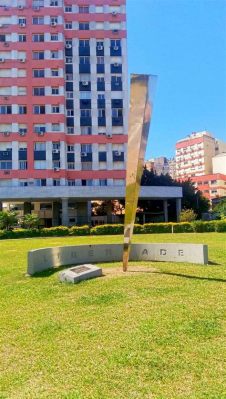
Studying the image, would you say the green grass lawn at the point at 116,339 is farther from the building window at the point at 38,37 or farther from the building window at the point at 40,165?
the building window at the point at 38,37

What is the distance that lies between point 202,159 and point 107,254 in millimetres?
95990

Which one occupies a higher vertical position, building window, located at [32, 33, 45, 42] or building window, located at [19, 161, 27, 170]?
building window, located at [32, 33, 45, 42]

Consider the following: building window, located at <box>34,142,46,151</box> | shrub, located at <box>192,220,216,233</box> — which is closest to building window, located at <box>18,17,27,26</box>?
building window, located at <box>34,142,46,151</box>

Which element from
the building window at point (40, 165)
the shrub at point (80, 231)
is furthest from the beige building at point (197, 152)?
the shrub at point (80, 231)

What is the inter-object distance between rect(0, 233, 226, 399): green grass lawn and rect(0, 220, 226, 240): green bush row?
71.0 ft

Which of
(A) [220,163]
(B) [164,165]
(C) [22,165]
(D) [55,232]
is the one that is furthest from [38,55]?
(B) [164,165]

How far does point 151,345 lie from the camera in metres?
5.43

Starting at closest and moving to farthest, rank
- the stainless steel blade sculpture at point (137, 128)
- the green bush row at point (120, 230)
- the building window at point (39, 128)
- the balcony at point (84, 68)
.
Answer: the stainless steel blade sculpture at point (137, 128), the green bush row at point (120, 230), the building window at point (39, 128), the balcony at point (84, 68)

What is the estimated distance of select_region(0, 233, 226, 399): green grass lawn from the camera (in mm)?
4367

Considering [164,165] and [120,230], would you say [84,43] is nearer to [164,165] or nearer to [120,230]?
[120,230]

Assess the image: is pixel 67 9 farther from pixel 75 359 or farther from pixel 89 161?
pixel 75 359

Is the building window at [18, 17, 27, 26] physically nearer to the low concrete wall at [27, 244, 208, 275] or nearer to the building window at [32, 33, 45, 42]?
the building window at [32, 33, 45, 42]

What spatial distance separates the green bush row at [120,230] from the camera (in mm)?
31064

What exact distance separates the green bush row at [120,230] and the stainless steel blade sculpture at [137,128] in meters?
20.6
